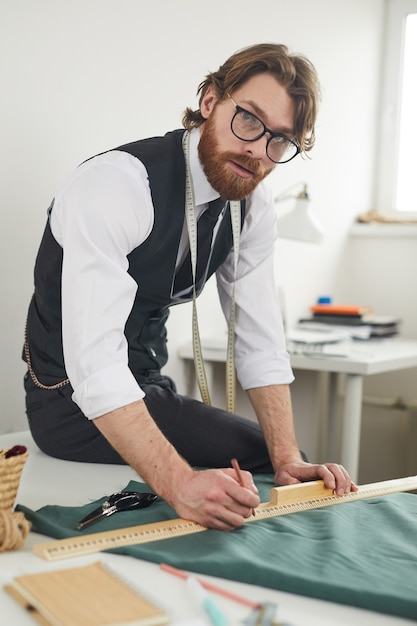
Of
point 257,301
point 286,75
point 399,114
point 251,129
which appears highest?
point 399,114

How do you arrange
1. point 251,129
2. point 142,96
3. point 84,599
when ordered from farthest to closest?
point 142,96 → point 251,129 → point 84,599

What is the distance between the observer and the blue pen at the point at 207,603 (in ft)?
2.97

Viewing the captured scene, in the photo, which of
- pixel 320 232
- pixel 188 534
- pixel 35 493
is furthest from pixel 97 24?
pixel 188 534

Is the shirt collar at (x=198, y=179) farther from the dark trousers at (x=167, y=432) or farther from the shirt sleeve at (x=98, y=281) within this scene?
the dark trousers at (x=167, y=432)

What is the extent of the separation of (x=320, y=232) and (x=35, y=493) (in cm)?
158

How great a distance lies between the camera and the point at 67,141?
7.38 feet

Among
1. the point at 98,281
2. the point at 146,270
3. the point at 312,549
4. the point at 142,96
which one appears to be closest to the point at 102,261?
the point at 98,281

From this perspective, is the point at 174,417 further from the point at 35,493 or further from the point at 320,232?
the point at 320,232

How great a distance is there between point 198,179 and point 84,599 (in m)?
1.05

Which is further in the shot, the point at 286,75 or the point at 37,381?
the point at 37,381

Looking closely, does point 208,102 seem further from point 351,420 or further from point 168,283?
point 351,420

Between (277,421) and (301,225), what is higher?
(301,225)

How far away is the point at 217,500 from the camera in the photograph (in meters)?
1.25

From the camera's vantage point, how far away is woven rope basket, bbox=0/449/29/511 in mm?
1190
